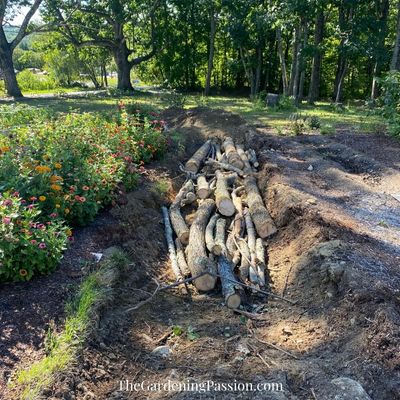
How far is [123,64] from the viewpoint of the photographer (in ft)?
74.3

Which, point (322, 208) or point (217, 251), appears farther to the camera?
point (322, 208)

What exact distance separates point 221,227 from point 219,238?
13.0 inches

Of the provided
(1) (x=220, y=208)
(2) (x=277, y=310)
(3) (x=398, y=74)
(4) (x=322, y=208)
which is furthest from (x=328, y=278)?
(3) (x=398, y=74)

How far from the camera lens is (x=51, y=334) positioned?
9.57 feet

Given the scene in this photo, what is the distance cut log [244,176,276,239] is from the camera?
526 centimetres

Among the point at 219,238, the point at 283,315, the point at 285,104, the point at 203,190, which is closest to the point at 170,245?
the point at 219,238

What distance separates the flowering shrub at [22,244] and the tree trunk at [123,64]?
68.0 ft

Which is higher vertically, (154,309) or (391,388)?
(391,388)

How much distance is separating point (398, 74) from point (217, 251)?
8479 millimetres

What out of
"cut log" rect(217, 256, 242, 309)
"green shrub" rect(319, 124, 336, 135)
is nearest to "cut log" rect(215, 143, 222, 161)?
"green shrub" rect(319, 124, 336, 135)

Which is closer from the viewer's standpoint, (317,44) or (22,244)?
(22,244)

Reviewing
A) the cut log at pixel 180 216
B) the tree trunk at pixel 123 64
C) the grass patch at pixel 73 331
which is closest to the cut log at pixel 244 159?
the cut log at pixel 180 216

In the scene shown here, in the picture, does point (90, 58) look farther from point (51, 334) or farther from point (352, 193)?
point (51, 334)

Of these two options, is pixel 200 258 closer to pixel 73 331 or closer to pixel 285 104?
pixel 73 331
